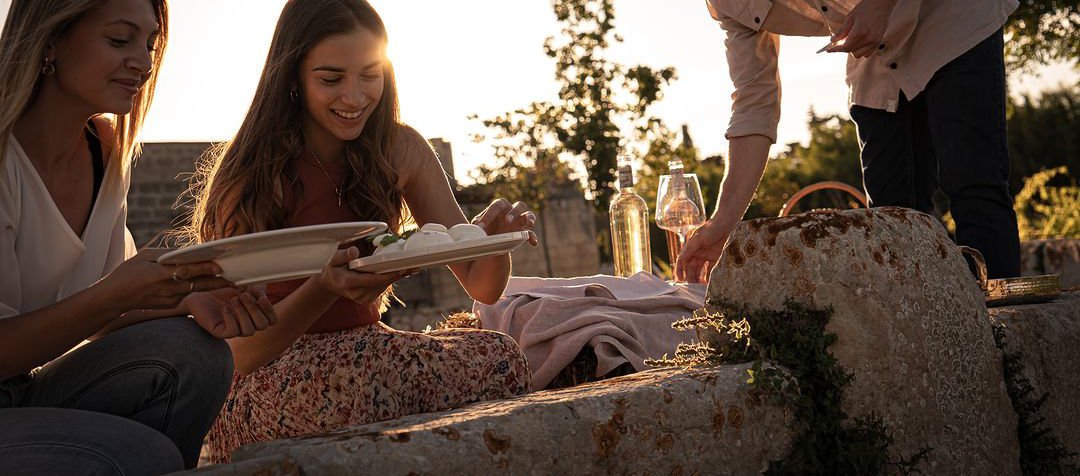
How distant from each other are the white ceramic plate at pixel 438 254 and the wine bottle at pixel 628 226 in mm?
2369

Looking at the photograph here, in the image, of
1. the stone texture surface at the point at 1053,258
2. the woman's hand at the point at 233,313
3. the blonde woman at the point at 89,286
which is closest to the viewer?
the blonde woman at the point at 89,286

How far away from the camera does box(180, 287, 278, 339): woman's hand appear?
2188 mm

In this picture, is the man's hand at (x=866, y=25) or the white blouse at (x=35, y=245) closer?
the white blouse at (x=35, y=245)

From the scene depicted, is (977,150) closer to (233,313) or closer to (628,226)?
(628,226)

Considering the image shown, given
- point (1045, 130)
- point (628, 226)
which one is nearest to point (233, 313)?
point (628, 226)

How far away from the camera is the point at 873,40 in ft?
11.4

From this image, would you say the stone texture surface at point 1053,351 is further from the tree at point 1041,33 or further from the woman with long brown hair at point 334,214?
the tree at point 1041,33

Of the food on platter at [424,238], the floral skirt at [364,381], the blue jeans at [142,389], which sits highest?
the food on platter at [424,238]

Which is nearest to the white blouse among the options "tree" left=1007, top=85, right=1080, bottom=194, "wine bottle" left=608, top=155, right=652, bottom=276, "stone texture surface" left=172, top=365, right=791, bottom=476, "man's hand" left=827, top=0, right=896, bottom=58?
"stone texture surface" left=172, top=365, right=791, bottom=476

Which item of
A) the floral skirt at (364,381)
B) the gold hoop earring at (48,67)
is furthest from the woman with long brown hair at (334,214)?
the gold hoop earring at (48,67)

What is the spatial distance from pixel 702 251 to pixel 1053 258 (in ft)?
15.2

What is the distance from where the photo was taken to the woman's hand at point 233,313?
2.19m

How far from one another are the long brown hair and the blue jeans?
0.72m

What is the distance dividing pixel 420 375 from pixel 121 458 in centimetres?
94
